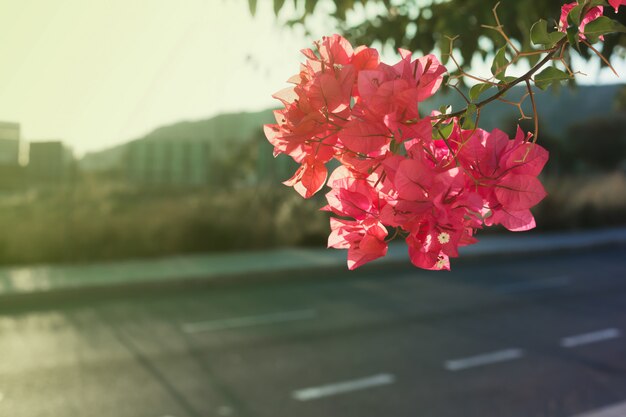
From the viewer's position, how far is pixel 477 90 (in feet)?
3.51

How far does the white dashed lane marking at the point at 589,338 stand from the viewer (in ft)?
27.9

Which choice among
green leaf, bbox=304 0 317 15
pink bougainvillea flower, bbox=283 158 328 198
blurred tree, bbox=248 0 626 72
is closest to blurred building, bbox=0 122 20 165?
blurred tree, bbox=248 0 626 72

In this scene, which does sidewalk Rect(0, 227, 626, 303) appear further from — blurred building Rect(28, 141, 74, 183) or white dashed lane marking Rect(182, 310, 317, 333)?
blurred building Rect(28, 141, 74, 183)

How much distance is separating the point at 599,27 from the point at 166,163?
57.9 feet

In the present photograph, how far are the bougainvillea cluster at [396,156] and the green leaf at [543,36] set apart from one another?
17 cm

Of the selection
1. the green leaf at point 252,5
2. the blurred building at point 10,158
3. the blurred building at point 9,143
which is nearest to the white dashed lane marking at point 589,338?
the green leaf at point 252,5

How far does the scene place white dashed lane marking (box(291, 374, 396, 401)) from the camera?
6383mm

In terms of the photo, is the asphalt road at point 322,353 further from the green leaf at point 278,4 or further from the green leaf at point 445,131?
the green leaf at point 445,131

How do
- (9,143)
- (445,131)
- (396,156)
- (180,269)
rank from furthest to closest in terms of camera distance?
(9,143) → (180,269) → (445,131) → (396,156)

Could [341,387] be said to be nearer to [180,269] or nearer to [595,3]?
[595,3]

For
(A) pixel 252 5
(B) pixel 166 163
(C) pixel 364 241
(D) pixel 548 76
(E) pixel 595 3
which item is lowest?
(B) pixel 166 163

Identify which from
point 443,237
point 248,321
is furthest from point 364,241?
point 248,321

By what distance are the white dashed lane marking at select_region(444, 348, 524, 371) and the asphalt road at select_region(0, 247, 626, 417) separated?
0.06 ft

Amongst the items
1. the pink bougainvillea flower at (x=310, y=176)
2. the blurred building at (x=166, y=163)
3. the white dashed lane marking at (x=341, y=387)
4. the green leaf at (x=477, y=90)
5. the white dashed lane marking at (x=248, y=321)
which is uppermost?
the green leaf at (x=477, y=90)
